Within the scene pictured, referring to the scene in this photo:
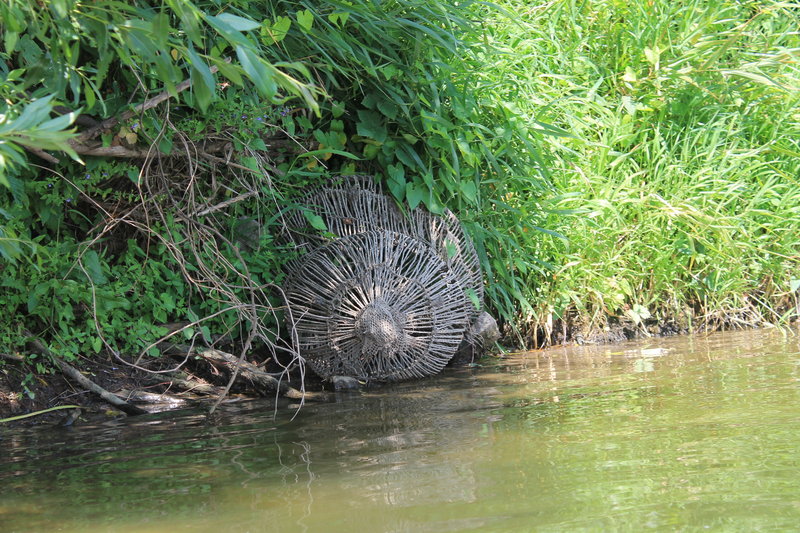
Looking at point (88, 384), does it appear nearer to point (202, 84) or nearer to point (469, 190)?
point (469, 190)

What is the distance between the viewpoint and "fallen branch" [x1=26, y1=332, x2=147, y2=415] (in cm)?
330

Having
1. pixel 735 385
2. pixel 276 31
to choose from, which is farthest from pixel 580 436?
pixel 276 31

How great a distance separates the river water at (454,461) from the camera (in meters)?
1.70

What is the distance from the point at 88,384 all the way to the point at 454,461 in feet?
5.88

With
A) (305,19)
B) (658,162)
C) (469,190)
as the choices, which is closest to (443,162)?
(469,190)

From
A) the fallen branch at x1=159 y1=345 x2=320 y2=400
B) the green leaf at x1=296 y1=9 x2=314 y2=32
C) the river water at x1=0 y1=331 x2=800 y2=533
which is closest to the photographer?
the river water at x1=0 y1=331 x2=800 y2=533

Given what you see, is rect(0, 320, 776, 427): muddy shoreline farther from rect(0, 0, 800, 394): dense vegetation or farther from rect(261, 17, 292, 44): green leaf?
rect(261, 17, 292, 44): green leaf

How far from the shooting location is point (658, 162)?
4.96 meters

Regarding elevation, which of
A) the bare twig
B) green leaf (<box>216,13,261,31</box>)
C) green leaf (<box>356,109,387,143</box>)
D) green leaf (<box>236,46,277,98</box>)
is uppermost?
green leaf (<box>356,109,387,143</box>)

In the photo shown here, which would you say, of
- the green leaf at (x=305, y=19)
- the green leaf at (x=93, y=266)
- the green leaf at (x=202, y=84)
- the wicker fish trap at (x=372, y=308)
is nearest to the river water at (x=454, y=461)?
the wicker fish trap at (x=372, y=308)

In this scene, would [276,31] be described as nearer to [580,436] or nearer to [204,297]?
[204,297]

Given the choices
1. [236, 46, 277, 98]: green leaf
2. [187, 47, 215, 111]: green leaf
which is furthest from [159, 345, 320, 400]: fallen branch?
[236, 46, 277, 98]: green leaf

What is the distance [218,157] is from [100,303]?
751mm

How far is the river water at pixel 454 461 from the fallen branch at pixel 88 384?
0.15m
